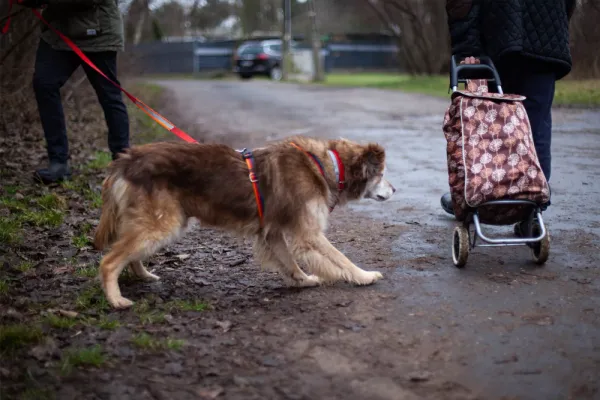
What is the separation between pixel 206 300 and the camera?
4.52m

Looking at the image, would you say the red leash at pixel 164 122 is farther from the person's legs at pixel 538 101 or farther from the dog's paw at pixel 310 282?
the person's legs at pixel 538 101

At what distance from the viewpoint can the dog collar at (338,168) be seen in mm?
4883

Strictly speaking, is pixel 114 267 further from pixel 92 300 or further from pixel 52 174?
pixel 52 174

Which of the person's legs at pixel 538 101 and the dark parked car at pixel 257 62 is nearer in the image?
the person's legs at pixel 538 101

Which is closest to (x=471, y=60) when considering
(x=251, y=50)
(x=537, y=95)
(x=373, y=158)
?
(x=537, y=95)

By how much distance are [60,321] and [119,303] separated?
422 millimetres

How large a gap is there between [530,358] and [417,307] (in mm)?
891

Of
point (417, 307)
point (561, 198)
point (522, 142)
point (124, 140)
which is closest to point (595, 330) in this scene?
point (417, 307)

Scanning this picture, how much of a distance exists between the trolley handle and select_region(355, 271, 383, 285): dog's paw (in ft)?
5.03

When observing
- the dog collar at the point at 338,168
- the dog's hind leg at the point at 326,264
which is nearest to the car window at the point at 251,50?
the dog collar at the point at 338,168

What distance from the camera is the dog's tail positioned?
4.38 metres

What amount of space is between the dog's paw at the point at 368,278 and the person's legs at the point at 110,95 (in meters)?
3.35

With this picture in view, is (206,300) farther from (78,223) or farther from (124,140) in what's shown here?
(124,140)

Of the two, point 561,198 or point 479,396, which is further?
point 561,198
